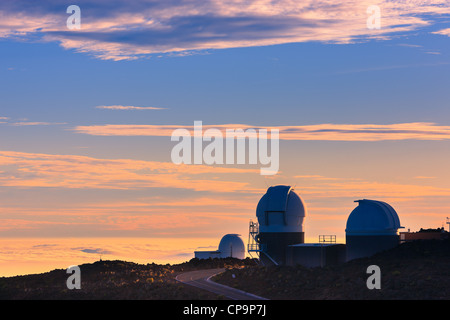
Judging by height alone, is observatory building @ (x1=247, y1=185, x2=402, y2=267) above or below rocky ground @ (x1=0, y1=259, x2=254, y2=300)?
above

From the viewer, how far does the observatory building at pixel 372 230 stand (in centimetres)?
5925

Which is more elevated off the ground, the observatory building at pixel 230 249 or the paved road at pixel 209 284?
the observatory building at pixel 230 249

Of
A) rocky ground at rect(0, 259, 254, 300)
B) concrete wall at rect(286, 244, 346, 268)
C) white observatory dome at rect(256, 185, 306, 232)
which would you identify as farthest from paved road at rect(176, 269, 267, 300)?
concrete wall at rect(286, 244, 346, 268)

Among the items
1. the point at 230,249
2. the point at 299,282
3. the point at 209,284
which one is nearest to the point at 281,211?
the point at 209,284

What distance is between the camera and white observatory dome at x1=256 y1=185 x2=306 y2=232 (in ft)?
214

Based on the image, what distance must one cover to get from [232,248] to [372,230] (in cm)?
2984

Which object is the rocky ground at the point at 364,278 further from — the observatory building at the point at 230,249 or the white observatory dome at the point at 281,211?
the observatory building at the point at 230,249

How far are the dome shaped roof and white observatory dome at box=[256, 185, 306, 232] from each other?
6.56 metres

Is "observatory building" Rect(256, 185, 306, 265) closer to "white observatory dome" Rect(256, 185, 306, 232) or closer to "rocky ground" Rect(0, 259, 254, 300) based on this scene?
"white observatory dome" Rect(256, 185, 306, 232)

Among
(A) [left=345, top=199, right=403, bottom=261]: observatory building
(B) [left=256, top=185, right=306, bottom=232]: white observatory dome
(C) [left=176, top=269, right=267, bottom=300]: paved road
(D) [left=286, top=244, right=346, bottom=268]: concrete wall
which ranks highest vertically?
(B) [left=256, top=185, right=306, bottom=232]: white observatory dome

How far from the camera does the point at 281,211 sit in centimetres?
6494

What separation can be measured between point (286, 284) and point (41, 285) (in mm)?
26042

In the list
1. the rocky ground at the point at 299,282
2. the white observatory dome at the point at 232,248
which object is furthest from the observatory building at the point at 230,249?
the rocky ground at the point at 299,282
